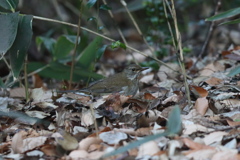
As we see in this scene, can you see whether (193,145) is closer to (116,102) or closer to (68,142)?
(68,142)

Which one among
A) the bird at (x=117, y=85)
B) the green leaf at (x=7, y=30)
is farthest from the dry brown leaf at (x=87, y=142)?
the bird at (x=117, y=85)

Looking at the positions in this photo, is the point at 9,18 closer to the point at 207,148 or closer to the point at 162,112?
the point at 162,112

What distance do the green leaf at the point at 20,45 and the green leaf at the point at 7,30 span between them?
13cm

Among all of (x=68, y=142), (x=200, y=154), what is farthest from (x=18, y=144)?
(x=200, y=154)

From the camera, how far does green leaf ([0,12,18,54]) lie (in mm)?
4836

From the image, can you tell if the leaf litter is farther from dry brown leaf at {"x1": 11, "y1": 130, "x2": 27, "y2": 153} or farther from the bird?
the bird

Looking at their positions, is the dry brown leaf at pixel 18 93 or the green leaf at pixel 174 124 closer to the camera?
the green leaf at pixel 174 124

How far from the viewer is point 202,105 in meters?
4.41

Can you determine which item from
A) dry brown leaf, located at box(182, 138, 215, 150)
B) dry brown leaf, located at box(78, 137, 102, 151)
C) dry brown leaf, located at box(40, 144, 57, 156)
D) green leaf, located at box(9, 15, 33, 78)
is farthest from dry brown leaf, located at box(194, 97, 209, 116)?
green leaf, located at box(9, 15, 33, 78)

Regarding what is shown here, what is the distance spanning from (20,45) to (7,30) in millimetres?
249

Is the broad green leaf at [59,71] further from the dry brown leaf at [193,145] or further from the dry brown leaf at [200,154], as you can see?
the dry brown leaf at [200,154]

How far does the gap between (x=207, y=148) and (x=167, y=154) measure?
0.35 meters

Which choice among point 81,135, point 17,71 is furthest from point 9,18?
point 81,135

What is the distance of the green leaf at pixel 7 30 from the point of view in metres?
4.84
